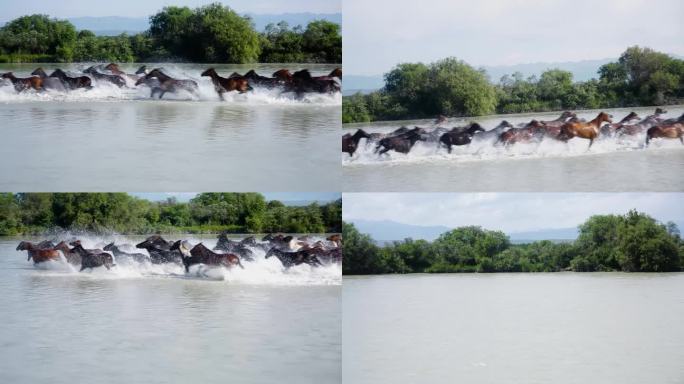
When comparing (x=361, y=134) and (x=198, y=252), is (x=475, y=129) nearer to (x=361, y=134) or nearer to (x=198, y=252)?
(x=361, y=134)

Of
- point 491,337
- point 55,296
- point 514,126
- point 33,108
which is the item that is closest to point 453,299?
point 491,337

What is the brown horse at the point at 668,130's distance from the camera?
597cm

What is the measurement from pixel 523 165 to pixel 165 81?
2.28 m

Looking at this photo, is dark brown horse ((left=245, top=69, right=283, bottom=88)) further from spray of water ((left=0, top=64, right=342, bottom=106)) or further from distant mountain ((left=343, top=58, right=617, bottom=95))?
distant mountain ((left=343, top=58, right=617, bottom=95))

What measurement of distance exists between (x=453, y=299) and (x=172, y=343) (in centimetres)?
167

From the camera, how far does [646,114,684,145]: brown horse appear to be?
19.6 feet

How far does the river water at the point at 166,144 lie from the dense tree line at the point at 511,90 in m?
0.29

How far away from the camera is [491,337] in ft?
18.4

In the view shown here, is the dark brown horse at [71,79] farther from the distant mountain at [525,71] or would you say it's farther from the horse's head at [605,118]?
the horse's head at [605,118]

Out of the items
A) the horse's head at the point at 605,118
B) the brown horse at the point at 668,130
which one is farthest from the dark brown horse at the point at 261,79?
the brown horse at the point at 668,130

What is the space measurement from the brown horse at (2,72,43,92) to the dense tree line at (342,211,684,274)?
6.99 feet

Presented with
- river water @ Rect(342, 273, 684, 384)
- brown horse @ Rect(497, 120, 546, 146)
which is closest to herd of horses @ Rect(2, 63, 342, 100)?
brown horse @ Rect(497, 120, 546, 146)

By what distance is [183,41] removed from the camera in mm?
6039

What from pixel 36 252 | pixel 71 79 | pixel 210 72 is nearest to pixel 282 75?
pixel 210 72
